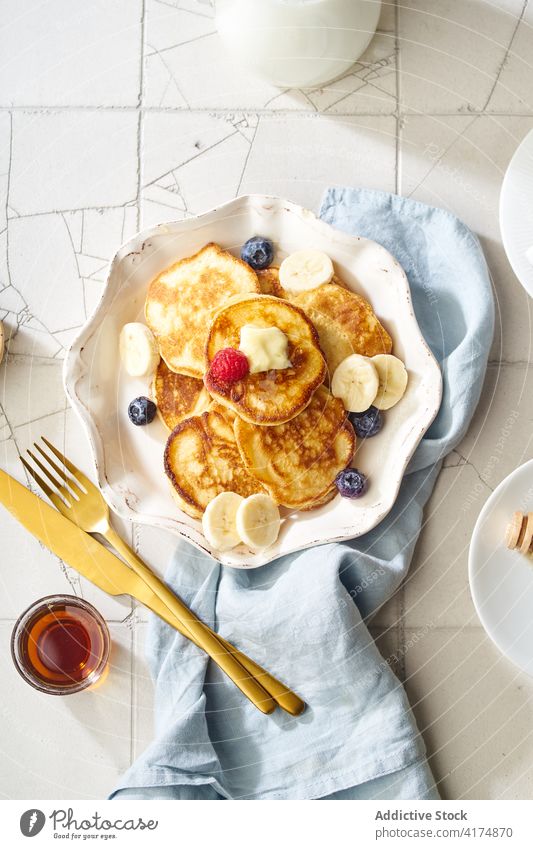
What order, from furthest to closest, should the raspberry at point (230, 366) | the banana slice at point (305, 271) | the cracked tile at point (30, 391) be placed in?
the cracked tile at point (30, 391) < the banana slice at point (305, 271) < the raspberry at point (230, 366)

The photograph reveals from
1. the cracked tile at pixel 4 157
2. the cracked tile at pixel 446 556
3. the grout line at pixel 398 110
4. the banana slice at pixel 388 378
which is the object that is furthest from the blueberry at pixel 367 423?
the cracked tile at pixel 4 157

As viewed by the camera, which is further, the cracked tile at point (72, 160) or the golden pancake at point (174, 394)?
the cracked tile at point (72, 160)

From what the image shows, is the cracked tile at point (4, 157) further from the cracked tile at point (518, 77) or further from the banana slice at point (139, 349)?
the cracked tile at point (518, 77)

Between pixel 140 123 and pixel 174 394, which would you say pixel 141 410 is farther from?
pixel 140 123

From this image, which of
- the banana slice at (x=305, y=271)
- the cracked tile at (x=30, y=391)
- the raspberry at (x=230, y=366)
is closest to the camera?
the raspberry at (x=230, y=366)

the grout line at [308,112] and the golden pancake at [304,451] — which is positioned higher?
the grout line at [308,112]

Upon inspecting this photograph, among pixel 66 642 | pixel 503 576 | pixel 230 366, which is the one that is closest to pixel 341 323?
pixel 230 366
